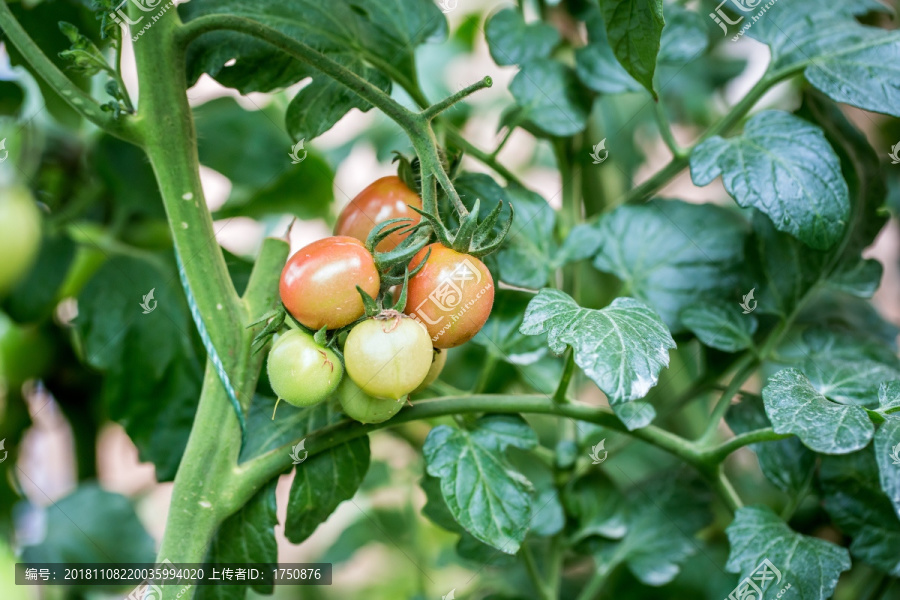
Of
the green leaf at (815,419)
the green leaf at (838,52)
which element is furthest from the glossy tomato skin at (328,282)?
the green leaf at (838,52)

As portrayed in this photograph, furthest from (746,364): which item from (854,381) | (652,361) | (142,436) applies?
(142,436)

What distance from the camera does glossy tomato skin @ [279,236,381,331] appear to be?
1.07 ft

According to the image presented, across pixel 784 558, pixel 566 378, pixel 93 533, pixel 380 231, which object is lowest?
pixel 93 533

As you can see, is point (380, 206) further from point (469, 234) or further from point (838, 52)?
point (838, 52)

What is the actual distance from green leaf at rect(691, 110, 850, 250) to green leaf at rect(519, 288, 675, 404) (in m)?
0.11

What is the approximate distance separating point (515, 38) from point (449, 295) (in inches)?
11.1

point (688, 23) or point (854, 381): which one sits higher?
point (688, 23)

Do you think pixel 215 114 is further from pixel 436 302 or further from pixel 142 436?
pixel 436 302

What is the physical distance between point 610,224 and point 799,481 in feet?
0.73

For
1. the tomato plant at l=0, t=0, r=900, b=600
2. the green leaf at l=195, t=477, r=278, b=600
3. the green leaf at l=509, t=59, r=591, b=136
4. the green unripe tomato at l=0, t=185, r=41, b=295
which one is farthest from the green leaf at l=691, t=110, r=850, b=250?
the green unripe tomato at l=0, t=185, r=41, b=295

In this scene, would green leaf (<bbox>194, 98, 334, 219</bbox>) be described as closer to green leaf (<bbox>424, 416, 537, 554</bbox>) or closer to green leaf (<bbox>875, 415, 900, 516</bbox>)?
green leaf (<bbox>424, 416, 537, 554</bbox>)

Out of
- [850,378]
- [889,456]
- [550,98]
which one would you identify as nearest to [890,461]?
[889,456]

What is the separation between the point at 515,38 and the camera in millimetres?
524

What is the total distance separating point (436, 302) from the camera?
335 mm
